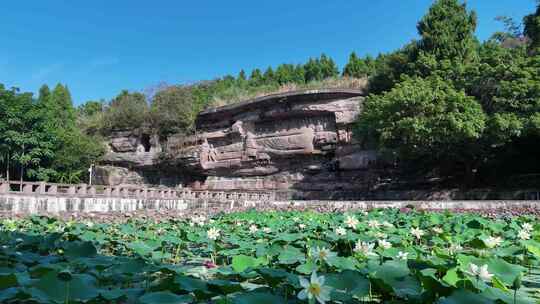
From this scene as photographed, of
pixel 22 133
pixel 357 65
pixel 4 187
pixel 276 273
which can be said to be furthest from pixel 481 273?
pixel 357 65

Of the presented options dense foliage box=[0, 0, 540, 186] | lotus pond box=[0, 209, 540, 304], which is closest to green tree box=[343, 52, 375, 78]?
dense foliage box=[0, 0, 540, 186]

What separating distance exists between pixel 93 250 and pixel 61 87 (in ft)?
152

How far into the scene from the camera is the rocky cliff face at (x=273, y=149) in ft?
87.9

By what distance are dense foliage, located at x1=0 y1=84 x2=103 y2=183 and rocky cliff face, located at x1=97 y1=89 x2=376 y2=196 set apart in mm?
3172

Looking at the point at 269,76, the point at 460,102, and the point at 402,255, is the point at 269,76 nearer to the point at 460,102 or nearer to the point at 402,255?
Result: the point at 460,102

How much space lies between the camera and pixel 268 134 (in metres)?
29.8

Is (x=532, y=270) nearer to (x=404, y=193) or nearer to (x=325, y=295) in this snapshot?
(x=325, y=295)

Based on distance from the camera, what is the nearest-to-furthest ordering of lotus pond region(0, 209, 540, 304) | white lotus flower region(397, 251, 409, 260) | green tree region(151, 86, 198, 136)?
lotus pond region(0, 209, 540, 304), white lotus flower region(397, 251, 409, 260), green tree region(151, 86, 198, 136)

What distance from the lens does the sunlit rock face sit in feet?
88.0

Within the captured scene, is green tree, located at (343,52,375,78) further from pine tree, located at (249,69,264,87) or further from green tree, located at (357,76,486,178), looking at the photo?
green tree, located at (357,76,486,178)

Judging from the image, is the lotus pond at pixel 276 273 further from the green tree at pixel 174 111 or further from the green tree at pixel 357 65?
the green tree at pixel 357 65

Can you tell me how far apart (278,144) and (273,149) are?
0.54m

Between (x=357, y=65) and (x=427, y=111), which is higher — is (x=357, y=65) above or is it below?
above

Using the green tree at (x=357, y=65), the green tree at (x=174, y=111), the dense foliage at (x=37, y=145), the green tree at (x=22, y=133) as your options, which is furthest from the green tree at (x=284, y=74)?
the green tree at (x=22, y=133)
